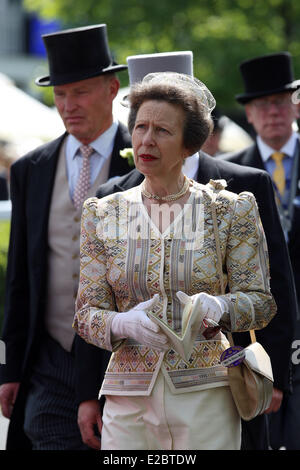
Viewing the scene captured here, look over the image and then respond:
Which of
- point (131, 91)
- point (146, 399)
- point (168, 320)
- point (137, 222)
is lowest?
point (146, 399)

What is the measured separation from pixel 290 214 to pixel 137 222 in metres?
2.90

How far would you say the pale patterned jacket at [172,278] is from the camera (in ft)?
12.4

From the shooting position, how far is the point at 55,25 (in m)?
35.8

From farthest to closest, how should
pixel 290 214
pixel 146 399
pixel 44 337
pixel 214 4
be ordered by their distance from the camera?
pixel 214 4 → pixel 290 214 → pixel 44 337 → pixel 146 399

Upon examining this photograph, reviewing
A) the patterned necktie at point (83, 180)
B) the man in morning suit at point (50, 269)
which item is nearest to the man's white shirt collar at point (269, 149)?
the man in morning suit at point (50, 269)

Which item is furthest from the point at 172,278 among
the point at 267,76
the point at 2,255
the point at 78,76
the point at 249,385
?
the point at 2,255

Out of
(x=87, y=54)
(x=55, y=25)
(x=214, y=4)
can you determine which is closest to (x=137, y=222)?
(x=87, y=54)

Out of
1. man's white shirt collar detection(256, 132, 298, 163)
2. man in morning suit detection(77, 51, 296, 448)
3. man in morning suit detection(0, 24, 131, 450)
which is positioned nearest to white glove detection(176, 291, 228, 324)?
man in morning suit detection(77, 51, 296, 448)

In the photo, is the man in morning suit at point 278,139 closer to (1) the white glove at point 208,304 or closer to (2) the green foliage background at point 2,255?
(1) the white glove at point 208,304

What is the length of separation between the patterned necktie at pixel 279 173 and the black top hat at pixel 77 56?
5.29ft

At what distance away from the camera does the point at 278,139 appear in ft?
23.7

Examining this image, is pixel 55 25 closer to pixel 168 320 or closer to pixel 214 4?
pixel 214 4

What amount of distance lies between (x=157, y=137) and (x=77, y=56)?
78.9 inches

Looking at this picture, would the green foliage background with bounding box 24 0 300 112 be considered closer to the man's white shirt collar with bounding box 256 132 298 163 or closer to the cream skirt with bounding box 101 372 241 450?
the man's white shirt collar with bounding box 256 132 298 163
